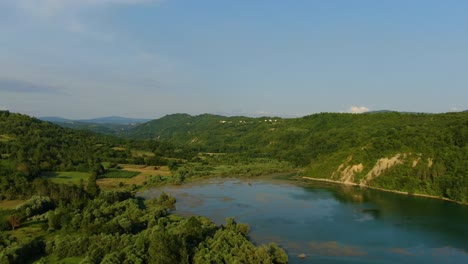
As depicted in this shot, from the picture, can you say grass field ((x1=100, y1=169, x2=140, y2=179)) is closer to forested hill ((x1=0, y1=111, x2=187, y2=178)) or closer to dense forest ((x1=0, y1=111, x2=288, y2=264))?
dense forest ((x1=0, y1=111, x2=288, y2=264))

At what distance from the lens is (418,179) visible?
81.4 metres

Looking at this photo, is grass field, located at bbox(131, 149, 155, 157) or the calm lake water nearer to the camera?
the calm lake water

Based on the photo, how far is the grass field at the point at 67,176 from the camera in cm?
8694

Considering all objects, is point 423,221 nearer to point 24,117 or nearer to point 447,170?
point 447,170

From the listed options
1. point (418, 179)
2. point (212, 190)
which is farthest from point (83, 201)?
point (418, 179)

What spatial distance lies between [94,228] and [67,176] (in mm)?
48702

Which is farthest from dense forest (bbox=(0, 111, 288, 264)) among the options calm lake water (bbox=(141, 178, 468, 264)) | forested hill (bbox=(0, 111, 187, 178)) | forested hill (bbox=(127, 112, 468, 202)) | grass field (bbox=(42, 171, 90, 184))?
forested hill (bbox=(127, 112, 468, 202))

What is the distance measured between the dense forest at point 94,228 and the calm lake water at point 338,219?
611 cm

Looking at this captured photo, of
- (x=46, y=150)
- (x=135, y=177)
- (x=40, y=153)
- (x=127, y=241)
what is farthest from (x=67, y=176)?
(x=127, y=241)

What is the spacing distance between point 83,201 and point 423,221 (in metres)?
52.6

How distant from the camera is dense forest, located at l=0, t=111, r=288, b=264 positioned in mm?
39188

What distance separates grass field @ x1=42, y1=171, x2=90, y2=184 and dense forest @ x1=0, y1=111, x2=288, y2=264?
163cm

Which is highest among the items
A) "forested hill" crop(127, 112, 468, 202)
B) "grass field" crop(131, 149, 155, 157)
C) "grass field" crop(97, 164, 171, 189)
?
"forested hill" crop(127, 112, 468, 202)

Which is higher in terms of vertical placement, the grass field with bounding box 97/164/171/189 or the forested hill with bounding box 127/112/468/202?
the forested hill with bounding box 127/112/468/202
